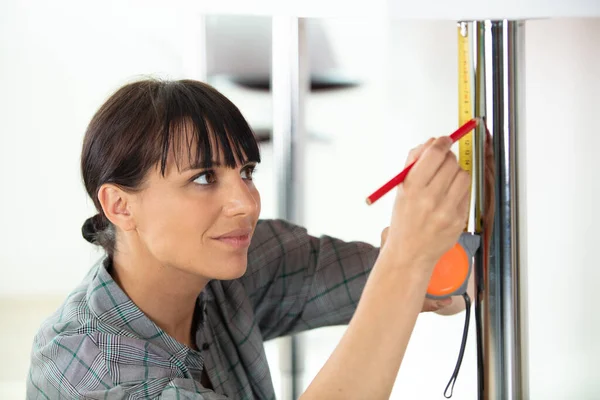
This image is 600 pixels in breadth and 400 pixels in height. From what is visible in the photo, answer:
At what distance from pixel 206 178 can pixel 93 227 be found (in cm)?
28

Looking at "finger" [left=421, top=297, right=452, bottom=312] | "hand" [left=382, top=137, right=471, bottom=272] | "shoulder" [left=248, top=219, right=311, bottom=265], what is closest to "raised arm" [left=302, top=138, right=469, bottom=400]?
"hand" [left=382, top=137, right=471, bottom=272]

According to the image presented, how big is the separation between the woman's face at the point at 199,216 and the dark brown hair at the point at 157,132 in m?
0.02

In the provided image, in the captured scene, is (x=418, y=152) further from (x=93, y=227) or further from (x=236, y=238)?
(x=93, y=227)

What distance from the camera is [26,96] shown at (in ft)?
6.00

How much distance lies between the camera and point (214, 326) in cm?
127

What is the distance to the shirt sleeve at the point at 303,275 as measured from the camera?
1.28 m

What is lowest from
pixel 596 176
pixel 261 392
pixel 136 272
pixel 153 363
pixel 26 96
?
pixel 261 392

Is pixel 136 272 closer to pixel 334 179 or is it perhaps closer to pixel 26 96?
pixel 334 179

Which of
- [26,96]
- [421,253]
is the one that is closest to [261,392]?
[421,253]

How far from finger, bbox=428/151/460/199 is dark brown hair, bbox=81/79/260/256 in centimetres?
30

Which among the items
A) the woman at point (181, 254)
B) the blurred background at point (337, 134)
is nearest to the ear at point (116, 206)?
the woman at point (181, 254)

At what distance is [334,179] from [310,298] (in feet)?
1.72

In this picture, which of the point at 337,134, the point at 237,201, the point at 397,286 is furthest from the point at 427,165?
the point at 337,134

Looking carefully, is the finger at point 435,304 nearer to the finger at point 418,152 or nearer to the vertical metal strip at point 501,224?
the vertical metal strip at point 501,224
